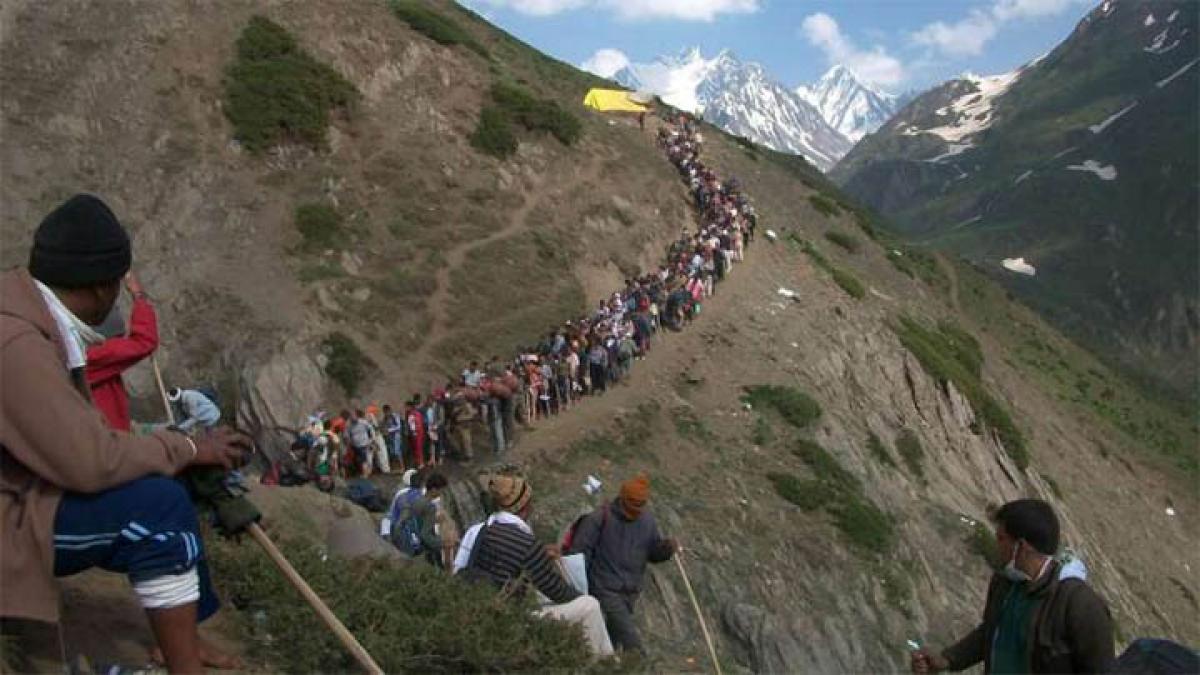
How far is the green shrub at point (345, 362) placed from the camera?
23859 millimetres

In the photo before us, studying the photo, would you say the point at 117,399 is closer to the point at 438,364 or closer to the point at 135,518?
the point at 135,518

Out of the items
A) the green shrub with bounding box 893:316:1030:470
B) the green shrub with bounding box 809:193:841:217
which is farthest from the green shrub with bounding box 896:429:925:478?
the green shrub with bounding box 809:193:841:217

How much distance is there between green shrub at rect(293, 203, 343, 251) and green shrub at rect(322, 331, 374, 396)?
4.14 metres

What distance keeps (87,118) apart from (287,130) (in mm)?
5647

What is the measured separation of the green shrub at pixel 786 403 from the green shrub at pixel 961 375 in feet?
42.9

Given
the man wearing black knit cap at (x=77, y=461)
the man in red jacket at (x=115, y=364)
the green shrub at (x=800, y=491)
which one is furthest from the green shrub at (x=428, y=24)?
the man wearing black knit cap at (x=77, y=461)

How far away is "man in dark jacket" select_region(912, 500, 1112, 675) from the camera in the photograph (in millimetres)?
5016

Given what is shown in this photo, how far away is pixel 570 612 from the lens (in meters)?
6.77

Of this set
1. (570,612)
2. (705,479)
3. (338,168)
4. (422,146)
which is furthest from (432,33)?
(570,612)

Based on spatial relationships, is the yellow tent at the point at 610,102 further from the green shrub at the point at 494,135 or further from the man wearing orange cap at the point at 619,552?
the man wearing orange cap at the point at 619,552

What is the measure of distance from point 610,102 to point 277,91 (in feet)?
73.5

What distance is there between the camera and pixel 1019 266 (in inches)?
6033

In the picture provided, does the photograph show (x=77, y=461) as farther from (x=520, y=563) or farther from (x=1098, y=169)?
(x=1098, y=169)

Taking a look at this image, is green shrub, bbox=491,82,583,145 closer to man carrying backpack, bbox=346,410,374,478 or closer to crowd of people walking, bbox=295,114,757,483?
crowd of people walking, bbox=295,114,757,483
